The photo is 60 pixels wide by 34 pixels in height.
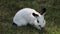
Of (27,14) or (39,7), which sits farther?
(39,7)

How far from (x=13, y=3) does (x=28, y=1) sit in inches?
22.3

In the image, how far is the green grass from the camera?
652 centimetres

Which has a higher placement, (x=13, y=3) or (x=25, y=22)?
(x=13, y=3)

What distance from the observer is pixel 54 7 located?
26.5 feet

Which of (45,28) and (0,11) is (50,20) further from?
(0,11)

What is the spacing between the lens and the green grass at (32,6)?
6.52m

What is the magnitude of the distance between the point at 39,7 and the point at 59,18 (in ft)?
3.19

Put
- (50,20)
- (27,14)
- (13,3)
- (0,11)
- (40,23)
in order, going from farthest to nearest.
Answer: (13,3)
(0,11)
(50,20)
(27,14)
(40,23)

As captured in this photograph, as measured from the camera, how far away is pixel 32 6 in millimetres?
8062

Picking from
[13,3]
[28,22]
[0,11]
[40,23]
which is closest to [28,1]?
[13,3]

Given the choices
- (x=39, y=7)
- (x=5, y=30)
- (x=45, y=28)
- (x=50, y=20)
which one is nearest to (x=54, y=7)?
(x=39, y=7)

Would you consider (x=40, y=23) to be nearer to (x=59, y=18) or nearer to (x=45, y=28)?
(x=45, y=28)

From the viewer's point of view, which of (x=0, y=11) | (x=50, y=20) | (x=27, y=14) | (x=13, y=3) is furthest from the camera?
(x=13, y=3)

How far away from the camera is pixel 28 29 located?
664 centimetres
